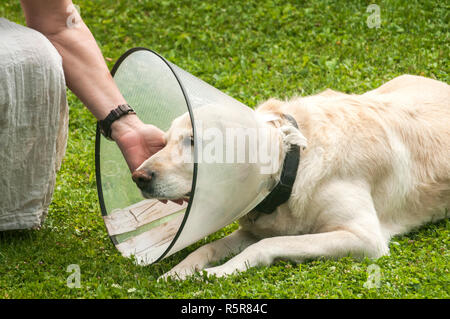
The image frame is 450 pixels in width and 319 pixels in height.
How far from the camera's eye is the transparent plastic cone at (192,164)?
11.8 ft

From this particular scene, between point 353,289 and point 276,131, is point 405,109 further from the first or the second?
point 353,289

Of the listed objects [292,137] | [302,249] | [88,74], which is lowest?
[302,249]

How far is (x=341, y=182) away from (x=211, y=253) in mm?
958

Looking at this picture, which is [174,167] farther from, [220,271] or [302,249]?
[302,249]

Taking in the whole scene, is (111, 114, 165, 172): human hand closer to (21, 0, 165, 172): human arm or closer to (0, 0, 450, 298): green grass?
(21, 0, 165, 172): human arm

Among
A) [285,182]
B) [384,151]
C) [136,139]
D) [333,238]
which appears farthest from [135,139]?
[384,151]

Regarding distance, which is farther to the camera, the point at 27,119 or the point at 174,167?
the point at 27,119

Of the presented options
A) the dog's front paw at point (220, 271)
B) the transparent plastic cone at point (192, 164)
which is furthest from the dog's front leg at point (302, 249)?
the transparent plastic cone at point (192, 164)

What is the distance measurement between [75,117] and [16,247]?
3.12 m

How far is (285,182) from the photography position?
13.8 feet

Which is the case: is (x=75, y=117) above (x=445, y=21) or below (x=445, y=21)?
below

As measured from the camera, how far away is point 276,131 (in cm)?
423
